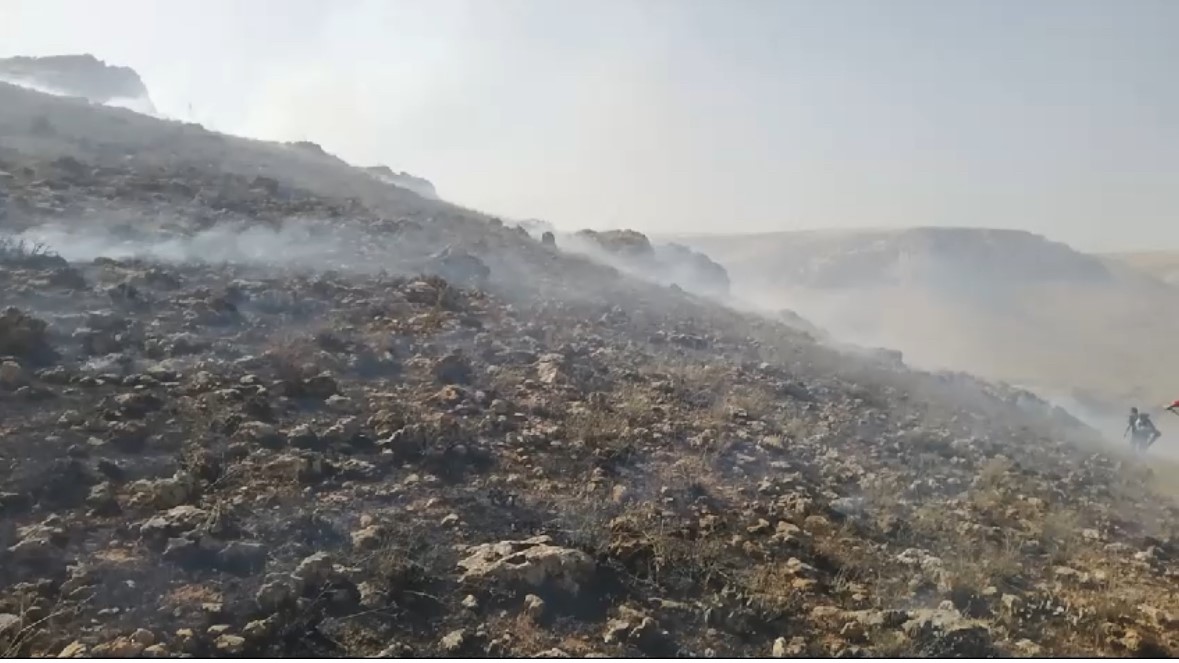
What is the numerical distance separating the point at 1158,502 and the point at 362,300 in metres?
8.63

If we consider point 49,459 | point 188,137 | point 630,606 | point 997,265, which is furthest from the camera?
point 997,265

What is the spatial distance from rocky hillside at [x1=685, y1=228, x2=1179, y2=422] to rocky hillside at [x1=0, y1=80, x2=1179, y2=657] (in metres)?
17.5

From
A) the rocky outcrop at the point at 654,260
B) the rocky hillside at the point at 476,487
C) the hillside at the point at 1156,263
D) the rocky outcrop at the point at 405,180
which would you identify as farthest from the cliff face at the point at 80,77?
the hillside at the point at 1156,263

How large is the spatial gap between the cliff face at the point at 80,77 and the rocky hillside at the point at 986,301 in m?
31.0

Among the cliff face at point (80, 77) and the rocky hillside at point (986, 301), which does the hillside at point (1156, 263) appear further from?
the cliff face at point (80, 77)

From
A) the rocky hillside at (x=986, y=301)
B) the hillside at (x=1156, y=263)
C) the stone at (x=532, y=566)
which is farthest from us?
the hillside at (x=1156, y=263)

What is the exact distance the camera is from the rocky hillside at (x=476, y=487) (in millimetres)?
4004

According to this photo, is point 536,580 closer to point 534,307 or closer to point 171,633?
point 171,633

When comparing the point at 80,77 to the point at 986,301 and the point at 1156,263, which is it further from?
the point at 1156,263

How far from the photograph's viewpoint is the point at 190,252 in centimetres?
1014

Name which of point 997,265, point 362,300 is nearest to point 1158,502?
point 362,300

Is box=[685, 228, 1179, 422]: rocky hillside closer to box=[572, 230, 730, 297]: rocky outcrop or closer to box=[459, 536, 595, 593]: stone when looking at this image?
box=[572, 230, 730, 297]: rocky outcrop

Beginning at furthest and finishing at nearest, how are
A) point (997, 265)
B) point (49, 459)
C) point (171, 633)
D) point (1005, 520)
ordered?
point (997, 265), point (1005, 520), point (49, 459), point (171, 633)

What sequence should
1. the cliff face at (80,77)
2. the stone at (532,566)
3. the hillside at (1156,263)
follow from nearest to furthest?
the stone at (532,566) < the cliff face at (80,77) < the hillside at (1156,263)
